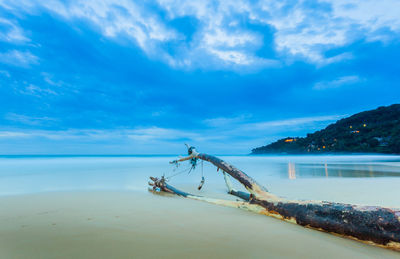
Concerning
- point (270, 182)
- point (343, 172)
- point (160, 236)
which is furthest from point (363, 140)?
point (160, 236)

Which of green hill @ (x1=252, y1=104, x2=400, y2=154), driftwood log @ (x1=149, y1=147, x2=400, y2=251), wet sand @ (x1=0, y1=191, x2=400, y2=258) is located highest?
green hill @ (x1=252, y1=104, x2=400, y2=154)

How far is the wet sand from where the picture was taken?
2.33 metres

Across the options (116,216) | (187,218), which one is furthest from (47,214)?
(187,218)

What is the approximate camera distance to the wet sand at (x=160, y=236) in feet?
7.64

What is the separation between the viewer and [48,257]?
221cm

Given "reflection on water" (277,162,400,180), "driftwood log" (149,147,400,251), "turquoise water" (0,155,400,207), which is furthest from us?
"reflection on water" (277,162,400,180)

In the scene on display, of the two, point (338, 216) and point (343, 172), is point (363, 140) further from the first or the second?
point (338, 216)

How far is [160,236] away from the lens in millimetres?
2863

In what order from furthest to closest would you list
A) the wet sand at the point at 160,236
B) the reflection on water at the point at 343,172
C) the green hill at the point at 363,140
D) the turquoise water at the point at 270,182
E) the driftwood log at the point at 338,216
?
the green hill at the point at 363,140 → the reflection on water at the point at 343,172 → the turquoise water at the point at 270,182 → the driftwood log at the point at 338,216 → the wet sand at the point at 160,236

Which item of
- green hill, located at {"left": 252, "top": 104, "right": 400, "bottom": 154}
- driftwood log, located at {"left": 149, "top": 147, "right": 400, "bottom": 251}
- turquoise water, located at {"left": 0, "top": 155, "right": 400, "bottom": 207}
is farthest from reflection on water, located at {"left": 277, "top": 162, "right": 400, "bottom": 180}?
green hill, located at {"left": 252, "top": 104, "right": 400, "bottom": 154}

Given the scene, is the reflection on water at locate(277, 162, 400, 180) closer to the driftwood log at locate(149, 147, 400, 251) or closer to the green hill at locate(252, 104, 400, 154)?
the driftwood log at locate(149, 147, 400, 251)

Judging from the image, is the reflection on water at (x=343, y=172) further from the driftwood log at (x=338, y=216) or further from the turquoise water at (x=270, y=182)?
the driftwood log at (x=338, y=216)

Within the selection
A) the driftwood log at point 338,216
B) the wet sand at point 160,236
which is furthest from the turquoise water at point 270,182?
the wet sand at point 160,236

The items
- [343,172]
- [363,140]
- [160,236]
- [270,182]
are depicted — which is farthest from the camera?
[363,140]
